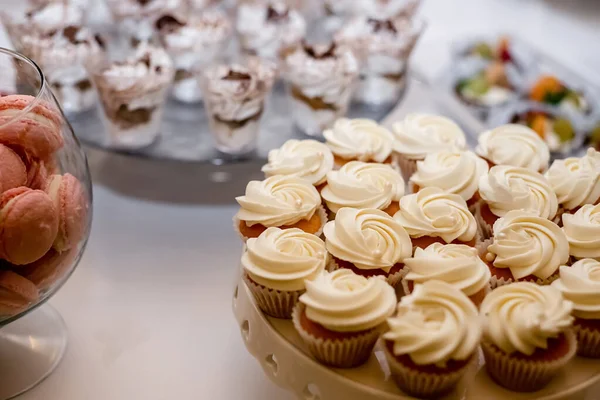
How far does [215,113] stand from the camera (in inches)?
50.0

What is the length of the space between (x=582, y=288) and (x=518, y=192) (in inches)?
7.5

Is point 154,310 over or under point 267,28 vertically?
under

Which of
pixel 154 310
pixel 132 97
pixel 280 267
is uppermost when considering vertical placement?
pixel 280 267

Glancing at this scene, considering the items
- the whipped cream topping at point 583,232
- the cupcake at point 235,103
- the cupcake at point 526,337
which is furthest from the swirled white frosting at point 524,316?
the cupcake at point 235,103

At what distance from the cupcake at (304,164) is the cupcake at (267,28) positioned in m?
0.61

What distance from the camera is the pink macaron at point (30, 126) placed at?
0.75 metres

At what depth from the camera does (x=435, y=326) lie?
0.71 m

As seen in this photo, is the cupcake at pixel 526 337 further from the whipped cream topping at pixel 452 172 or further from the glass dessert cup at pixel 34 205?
the glass dessert cup at pixel 34 205

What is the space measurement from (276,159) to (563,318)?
468mm

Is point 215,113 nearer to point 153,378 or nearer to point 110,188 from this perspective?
point 110,188

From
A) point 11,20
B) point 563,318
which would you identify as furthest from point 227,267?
point 11,20

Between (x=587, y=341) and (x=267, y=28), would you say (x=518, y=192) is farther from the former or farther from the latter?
(x=267, y=28)

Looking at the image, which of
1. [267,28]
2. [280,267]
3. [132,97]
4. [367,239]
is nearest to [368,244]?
[367,239]

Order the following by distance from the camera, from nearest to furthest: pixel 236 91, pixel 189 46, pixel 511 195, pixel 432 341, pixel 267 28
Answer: pixel 432 341 → pixel 511 195 → pixel 236 91 → pixel 189 46 → pixel 267 28
